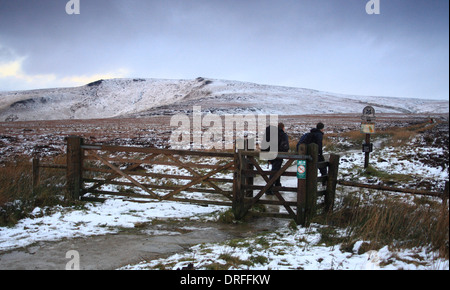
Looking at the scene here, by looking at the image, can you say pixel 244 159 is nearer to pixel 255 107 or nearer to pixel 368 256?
pixel 368 256

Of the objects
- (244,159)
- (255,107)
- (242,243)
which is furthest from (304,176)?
(255,107)

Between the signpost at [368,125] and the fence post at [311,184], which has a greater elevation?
the signpost at [368,125]

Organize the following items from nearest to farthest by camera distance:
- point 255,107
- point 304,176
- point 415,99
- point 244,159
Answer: point 304,176 < point 244,159 < point 255,107 < point 415,99

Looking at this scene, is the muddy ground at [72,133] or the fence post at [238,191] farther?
the muddy ground at [72,133]

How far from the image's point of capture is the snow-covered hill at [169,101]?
96.7m

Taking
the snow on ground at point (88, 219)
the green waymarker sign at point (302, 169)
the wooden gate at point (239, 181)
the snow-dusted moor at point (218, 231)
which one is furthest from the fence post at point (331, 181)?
the snow on ground at point (88, 219)

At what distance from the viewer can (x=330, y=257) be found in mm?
4809

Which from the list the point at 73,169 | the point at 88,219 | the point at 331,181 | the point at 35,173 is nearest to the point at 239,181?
the point at 331,181

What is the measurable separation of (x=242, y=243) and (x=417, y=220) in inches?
111

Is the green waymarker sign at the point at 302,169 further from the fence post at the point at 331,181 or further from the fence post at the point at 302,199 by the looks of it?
the fence post at the point at 331,181

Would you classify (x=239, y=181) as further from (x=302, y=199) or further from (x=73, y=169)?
(x=73, y=169)

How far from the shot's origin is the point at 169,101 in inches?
5310

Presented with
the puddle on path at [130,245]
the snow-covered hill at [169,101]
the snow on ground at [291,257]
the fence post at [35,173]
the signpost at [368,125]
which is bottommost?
the puddle on path at [130,245]

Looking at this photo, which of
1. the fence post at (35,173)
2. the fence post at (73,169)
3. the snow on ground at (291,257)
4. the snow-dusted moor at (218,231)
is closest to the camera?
the snow on ground at (291,257)
